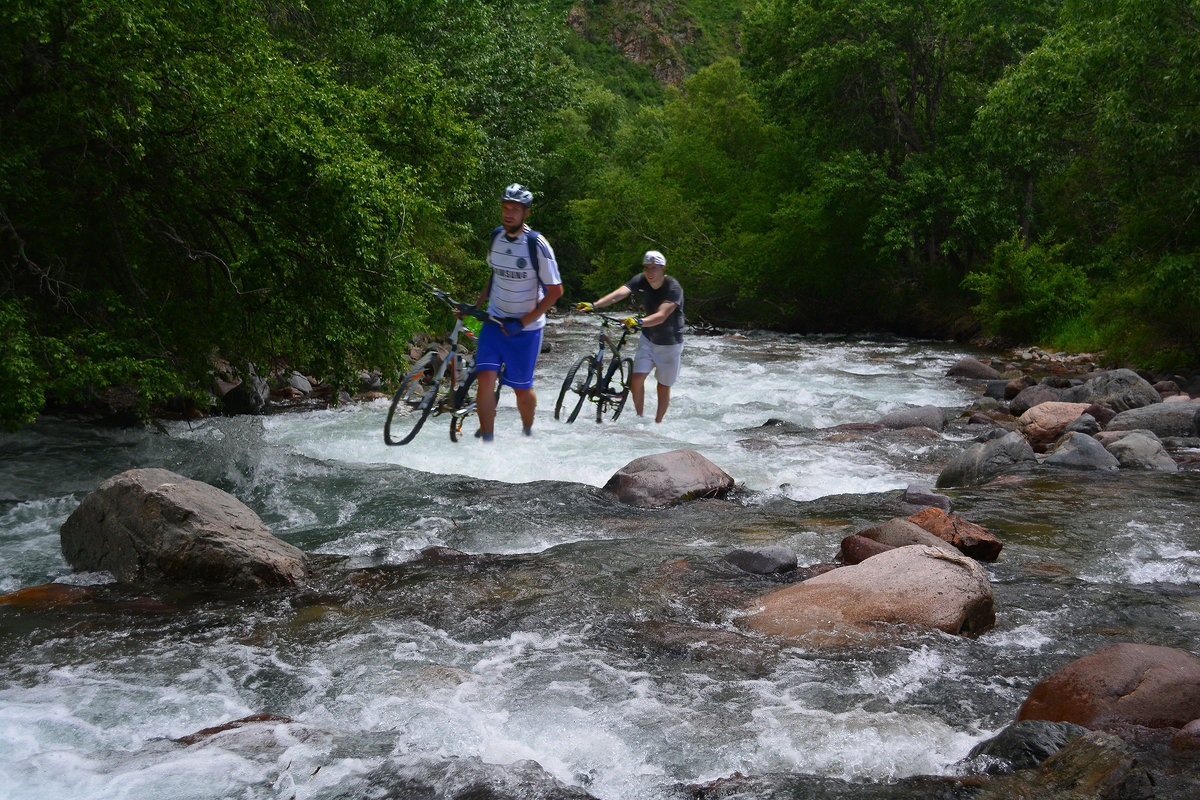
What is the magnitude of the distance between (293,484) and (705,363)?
16305mm

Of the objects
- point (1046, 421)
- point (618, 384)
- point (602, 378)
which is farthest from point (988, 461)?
point (602, 378)

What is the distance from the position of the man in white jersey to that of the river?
1.45m

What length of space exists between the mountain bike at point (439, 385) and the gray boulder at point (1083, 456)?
710 centimetres

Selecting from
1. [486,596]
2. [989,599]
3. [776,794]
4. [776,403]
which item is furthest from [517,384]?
[776,403]

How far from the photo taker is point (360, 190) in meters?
10.4

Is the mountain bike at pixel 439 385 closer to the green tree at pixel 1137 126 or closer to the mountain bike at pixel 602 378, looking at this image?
the mountain bike at pixel 602 378

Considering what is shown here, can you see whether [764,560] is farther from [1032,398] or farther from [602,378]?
[1032,398]

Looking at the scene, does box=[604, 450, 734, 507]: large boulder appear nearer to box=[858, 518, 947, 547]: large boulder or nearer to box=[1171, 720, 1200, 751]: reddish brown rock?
box=[858, 518, 947, 547]: large boulder

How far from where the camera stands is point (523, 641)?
20.7 ft

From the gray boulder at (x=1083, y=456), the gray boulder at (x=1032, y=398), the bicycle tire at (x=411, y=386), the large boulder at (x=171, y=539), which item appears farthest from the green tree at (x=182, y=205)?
the gray boulder at (x=1032, y=398)

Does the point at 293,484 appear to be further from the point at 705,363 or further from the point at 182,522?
the point at 705,363

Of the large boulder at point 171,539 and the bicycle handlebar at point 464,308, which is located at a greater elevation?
the bicycle handlebar at point 464,308

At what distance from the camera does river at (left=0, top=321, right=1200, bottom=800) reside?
15.6ft

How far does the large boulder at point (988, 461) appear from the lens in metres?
11.2
